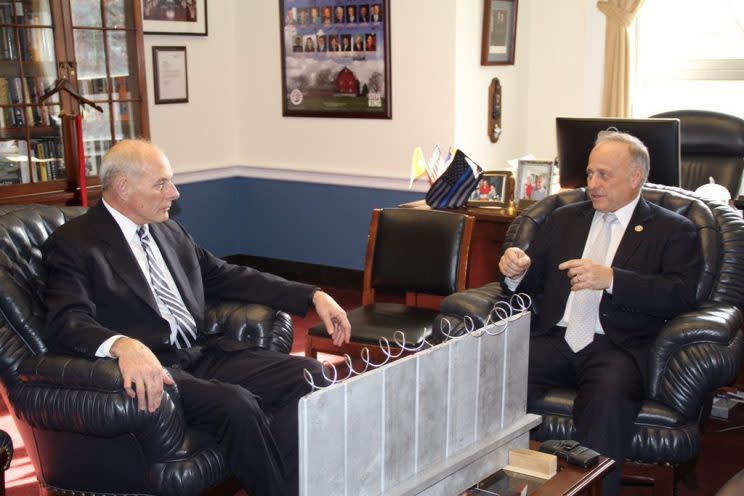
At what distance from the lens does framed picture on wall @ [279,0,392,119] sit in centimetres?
544

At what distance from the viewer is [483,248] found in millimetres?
4160

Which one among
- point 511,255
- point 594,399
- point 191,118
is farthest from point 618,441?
point 191,118

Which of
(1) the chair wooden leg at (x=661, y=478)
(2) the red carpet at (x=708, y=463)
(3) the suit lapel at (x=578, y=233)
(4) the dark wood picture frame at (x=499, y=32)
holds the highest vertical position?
(4) the dark wood picture frame at (x=499, y=32)

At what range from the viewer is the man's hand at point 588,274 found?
2900 millimetres

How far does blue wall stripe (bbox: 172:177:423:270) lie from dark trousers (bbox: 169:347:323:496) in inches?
111

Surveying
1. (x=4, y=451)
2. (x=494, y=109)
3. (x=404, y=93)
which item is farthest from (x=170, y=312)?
(x=494, y=109)

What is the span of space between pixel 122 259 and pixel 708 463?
220cm

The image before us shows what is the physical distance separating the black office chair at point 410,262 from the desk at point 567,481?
1261 millimetres

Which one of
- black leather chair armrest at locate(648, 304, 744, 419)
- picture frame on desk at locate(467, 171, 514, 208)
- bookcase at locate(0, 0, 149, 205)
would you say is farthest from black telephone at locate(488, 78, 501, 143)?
black leather chair armrest at locate(648, 304, 744, 419)

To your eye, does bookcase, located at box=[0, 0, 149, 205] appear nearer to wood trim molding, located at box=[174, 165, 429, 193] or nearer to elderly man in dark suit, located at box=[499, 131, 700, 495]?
wood trim molding, located at box=[174, 165, 429, 193]

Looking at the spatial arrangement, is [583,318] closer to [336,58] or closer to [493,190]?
[493,190]

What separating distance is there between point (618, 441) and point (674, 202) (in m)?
1.02

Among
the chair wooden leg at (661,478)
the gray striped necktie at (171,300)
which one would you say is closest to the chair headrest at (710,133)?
the chair wooden leg at (661,478)

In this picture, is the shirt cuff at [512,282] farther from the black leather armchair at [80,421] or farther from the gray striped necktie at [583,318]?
the black leather armchair at [80,421]
